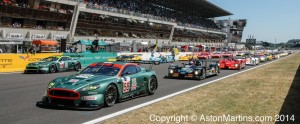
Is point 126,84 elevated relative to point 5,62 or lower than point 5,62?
elevated

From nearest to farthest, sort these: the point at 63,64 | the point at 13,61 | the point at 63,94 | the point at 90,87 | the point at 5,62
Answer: the point at 63,94
the point at 90,87
the point at 63,64
the point at 5,62
the point at 13,61

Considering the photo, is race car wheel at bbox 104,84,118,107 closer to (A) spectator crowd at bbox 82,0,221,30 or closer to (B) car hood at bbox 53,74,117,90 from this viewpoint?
(B) car hood at bbox 53,74,117,90

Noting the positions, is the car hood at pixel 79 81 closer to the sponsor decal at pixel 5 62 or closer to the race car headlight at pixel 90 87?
the race car headlight at pixel 90 87

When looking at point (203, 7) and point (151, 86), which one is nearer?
point (151, 86)

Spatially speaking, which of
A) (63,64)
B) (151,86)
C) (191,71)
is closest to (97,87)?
(151,86)

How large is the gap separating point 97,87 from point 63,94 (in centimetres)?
84

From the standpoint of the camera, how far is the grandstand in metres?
39.5

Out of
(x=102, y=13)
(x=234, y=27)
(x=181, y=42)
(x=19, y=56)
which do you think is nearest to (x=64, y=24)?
(x=102, y=13)

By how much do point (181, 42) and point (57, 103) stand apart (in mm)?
80262

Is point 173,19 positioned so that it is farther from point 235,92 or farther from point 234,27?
point 234,27

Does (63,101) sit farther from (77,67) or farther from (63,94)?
(77,67)

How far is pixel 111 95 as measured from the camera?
861 cm

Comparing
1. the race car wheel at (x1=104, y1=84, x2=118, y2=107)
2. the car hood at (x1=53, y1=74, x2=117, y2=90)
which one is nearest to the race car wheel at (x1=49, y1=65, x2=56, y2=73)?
the car hood at (x1=53, y1=74, x2=117, y2=90)

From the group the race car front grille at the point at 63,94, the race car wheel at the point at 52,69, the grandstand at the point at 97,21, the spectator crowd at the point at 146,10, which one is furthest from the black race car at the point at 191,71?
the spectator crowd at the point at 146,10
